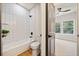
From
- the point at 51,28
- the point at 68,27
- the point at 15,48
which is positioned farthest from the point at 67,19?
the point at 15,48

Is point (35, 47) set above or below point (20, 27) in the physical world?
below

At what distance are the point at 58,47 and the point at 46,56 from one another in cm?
25

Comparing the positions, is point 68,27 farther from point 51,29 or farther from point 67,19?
point 51,29

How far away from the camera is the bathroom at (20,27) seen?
1.37 metres

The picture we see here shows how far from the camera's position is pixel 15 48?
1.40 m

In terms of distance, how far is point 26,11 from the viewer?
1.40 m

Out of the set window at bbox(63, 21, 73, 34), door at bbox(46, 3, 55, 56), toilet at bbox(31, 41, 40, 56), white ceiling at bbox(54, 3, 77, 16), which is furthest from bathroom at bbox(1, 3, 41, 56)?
window at bbox(63, 21, 73, 34)

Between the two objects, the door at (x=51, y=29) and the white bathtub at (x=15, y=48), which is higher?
the door at (x=51, y=29)

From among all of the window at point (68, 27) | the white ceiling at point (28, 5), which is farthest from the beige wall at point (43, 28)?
the window at point (68, 27)

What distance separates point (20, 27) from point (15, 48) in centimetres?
30

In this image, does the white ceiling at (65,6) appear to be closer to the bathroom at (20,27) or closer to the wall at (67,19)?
the wall at (67,19)

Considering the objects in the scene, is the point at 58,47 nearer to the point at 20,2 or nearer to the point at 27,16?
the point at 27,16

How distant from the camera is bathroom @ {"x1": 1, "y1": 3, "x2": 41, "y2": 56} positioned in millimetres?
1372

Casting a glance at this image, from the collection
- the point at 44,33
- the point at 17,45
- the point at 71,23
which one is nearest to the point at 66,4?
the point at 71,23
